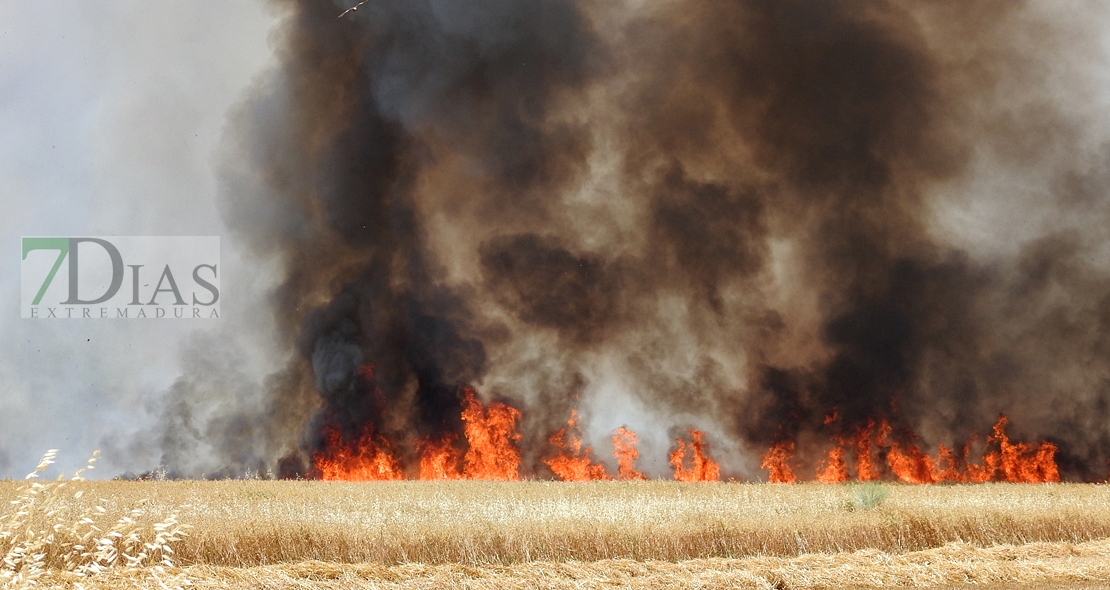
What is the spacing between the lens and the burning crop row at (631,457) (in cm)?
3781

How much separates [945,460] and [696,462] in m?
10.7

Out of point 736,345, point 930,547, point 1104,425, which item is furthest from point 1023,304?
point 930,547

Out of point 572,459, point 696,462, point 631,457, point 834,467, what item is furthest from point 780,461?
point 572,459

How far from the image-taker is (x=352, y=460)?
3978 centimetres

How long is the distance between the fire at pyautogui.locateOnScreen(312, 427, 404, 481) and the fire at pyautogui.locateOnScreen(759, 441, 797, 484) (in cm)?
1679

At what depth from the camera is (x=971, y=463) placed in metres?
38.3

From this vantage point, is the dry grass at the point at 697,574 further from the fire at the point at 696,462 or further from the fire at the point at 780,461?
the fire at the point at 780,461

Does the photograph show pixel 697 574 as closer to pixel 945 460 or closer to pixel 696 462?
pixel 696 462

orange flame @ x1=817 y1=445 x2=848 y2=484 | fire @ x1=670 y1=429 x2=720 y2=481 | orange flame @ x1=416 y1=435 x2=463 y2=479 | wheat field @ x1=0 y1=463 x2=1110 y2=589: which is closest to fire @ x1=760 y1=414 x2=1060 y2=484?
orange flame @ x1=817 y1=445 x2=848 y2=484

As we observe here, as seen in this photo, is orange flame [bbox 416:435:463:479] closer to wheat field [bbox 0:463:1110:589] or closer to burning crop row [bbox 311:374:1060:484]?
burning crop row [bbox 311:374:1060:484]

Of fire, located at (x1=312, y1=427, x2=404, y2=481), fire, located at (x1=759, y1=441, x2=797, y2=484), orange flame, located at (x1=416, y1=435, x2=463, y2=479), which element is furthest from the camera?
fire, located at (x1=312, y1=427, x2=404, y2=481)

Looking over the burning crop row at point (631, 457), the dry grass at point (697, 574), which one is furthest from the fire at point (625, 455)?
the dry grass at point (697, 574)

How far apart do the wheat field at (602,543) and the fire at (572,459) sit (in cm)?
1583

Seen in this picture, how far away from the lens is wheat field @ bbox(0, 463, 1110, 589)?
15.9 meters
